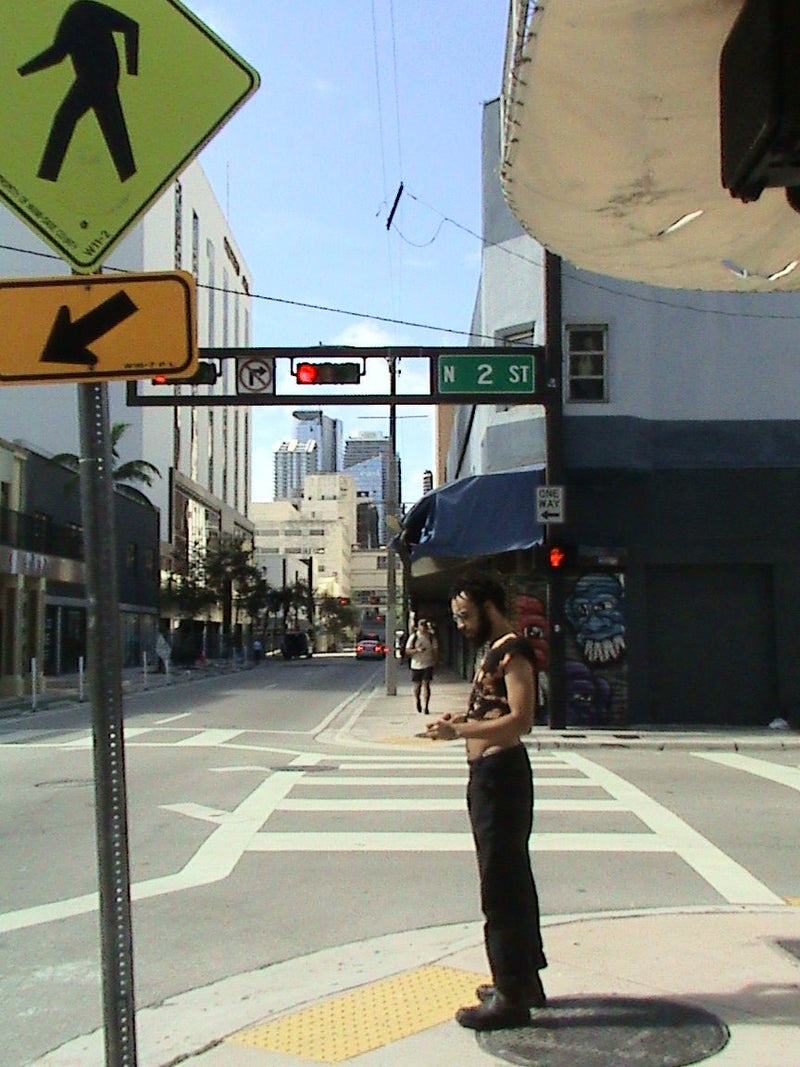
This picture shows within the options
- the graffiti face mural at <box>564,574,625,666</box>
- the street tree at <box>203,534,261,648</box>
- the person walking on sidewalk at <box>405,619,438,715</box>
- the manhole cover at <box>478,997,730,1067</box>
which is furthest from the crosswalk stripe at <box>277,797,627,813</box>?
the street tree at <box>203,534,261,648</box>

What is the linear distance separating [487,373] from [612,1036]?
576 inches

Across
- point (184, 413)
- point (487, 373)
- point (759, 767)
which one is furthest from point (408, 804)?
A: point (184, 413)

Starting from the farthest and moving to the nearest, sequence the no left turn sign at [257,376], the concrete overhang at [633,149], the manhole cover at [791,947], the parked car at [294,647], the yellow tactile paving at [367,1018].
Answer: the parked car at [294,647] → the no left turn sign at [257,376] → the manhole cover at [791,947] → the yellow tactile paving at [367,1018] → the concrete overhang at [633,149]

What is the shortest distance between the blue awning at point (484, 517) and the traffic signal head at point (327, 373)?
2.76 meters

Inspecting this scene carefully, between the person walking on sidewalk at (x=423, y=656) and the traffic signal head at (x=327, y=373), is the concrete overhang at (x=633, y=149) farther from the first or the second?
the person walking on sidewalk at (x=423, y=656)

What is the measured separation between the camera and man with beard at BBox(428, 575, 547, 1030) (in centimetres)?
476

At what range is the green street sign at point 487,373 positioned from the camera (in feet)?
60.3

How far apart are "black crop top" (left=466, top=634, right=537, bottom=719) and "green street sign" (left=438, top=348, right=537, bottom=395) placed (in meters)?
13.7

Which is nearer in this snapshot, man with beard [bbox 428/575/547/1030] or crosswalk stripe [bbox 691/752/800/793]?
man with beard [bbox 428/575/547/1030]

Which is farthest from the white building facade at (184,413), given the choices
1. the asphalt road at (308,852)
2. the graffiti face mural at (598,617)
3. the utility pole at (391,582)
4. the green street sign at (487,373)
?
the asphalt road at (308,852)

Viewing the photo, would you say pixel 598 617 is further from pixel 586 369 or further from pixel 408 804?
pixel 408 804

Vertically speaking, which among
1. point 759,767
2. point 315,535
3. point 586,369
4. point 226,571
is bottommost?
point 759,767

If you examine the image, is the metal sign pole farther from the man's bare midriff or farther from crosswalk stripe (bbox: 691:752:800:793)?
crosswalk stripe (bbox: 691:752:800:793)

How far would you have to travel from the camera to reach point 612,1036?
468cm
